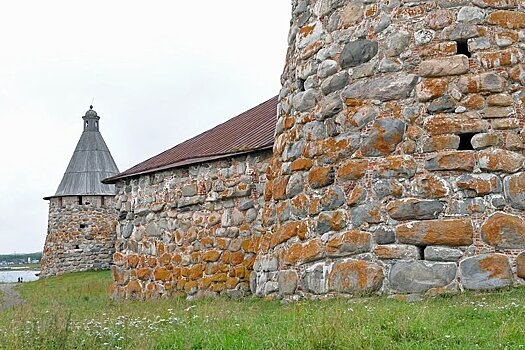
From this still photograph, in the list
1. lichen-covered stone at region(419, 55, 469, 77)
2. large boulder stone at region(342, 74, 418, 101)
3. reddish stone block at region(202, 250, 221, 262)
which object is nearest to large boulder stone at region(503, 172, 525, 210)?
lichen-covered stone at region(419, 55, 469, 77)

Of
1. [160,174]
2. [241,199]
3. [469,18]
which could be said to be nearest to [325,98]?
[469,18]

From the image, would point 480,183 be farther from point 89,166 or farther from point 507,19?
point 89,166

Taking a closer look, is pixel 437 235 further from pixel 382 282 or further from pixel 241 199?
pixel 241 199

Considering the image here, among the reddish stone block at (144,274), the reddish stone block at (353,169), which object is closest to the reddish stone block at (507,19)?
the reddish stone block at (353,169)

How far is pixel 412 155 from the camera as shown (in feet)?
18.9

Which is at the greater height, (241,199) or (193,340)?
(241,199)

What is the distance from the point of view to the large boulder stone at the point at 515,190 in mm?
5508

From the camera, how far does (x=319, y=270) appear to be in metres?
6.09

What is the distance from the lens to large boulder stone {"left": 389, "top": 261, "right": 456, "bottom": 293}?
213 inches

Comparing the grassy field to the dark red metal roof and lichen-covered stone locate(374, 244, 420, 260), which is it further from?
the dark red metal roof

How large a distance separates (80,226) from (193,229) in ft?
56.6

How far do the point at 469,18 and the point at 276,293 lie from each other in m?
3.28

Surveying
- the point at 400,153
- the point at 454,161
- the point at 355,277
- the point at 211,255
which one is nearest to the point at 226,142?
the point at 211,255

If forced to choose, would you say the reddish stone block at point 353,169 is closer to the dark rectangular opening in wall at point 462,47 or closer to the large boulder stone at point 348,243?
the large boulder stone at point 348,243
